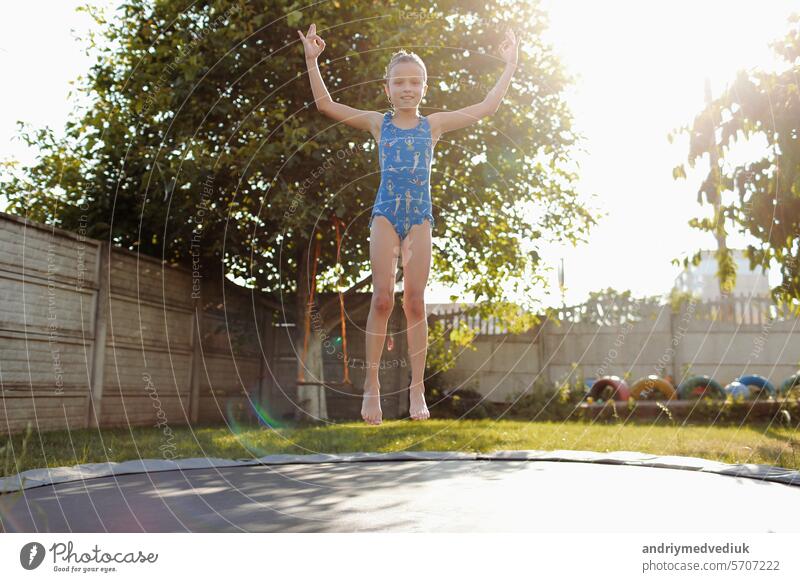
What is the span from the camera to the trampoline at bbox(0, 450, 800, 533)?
517cm

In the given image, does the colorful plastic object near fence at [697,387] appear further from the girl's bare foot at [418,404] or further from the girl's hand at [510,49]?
the girl's hand at [510,49]

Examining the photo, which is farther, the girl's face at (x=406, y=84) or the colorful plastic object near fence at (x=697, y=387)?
the colorful plastic object near fence at (x=697, y=387)

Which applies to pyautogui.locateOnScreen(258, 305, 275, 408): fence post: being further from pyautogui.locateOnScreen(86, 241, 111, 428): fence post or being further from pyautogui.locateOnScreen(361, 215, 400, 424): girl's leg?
pyautogui.locateOnScreen(361, 215, 400, 424): girl's leg

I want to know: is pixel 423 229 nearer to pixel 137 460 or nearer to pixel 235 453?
pixel 137 460

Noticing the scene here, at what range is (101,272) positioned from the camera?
1223 centimetres

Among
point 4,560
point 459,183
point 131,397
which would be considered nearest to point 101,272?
point 131,397

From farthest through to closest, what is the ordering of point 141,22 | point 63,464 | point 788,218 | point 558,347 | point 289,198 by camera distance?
point 558,347 → point 141,22 → point 289,198 → point 788,218 → point 63,464

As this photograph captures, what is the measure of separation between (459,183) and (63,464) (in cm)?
651

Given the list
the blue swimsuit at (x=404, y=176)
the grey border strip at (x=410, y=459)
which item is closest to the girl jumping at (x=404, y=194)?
the blue swimsuit at (x=404, y=176)

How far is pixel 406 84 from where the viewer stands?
408cm

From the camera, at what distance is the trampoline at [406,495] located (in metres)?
5.17

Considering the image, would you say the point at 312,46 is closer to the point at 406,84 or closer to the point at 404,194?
the point at 406,84

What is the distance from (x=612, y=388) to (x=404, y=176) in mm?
13626

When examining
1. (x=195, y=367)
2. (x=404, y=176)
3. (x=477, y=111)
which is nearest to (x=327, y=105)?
(x=404, y=176)
